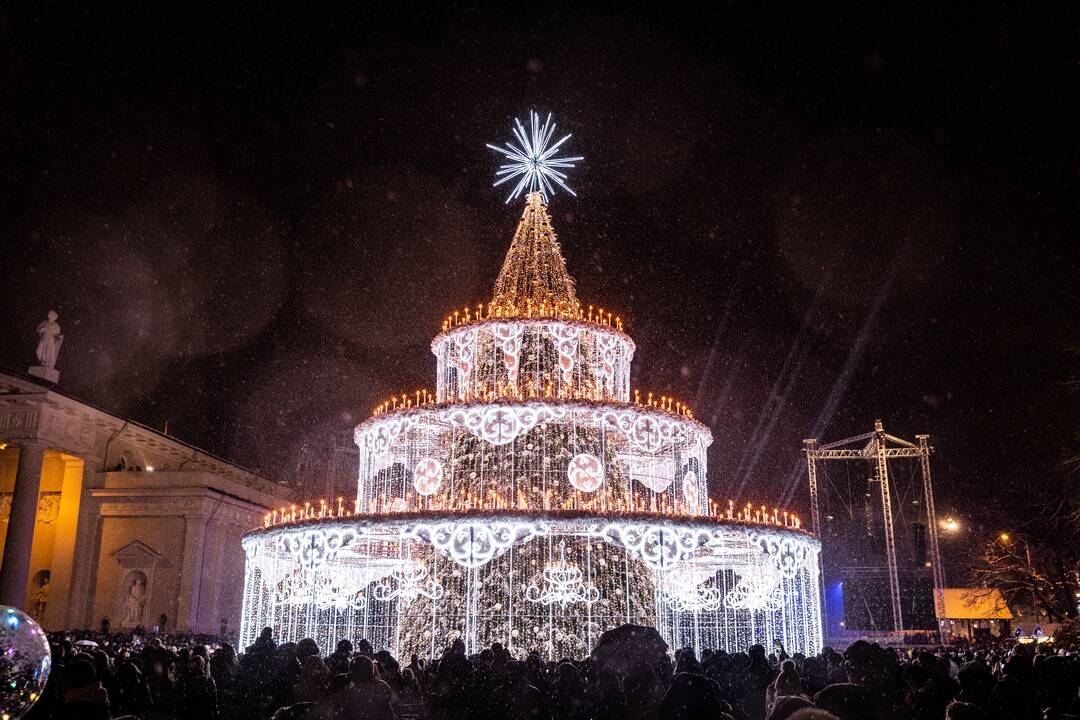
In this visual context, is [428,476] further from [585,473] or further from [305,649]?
[305,649]

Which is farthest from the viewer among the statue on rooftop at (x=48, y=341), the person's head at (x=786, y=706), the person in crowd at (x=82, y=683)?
the statue on rooftop at (x=48, y=341)

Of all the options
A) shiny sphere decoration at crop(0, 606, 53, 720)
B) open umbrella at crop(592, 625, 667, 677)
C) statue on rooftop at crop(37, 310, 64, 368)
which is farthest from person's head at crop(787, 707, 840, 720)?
statue on rooftop at crop(37, 310, 64, 368)

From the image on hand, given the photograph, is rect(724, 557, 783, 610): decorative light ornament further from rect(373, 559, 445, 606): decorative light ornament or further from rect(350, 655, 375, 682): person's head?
rect(350, 655, 375, 682): person's head

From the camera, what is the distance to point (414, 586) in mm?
20297

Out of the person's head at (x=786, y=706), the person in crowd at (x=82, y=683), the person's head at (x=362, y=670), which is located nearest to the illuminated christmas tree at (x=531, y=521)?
the person's head at (x=362, y=670)

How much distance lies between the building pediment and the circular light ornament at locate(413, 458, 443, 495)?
2406 cm

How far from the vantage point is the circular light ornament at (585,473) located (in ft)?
67.2

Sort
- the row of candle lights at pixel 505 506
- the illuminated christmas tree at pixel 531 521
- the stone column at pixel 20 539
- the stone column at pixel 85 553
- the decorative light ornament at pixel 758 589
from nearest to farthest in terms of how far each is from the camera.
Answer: the illuminated christmas tree at pixel 531 521 < the row of candle lights at pixel 505 506 < the decorative light ornament at pixel 758 589 < the stone column at pixel 20 539 < the stone column at pixel 85 553

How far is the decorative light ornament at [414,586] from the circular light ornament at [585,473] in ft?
13.0

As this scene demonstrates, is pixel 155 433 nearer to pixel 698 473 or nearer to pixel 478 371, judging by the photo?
pixel 478 371

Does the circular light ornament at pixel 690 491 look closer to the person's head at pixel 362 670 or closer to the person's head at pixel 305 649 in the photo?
the person's head at pixel 305 649

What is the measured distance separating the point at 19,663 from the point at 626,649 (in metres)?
6.75

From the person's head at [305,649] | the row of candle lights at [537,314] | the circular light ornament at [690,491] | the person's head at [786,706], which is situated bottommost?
the person's head at [305,649]

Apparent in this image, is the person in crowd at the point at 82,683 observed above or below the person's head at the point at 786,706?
below
